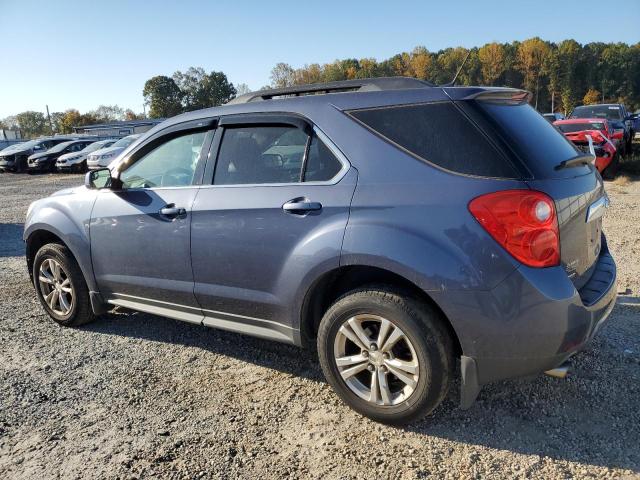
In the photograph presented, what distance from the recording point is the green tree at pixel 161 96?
302 ft

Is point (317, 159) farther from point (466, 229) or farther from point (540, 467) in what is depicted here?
point (540, 467)

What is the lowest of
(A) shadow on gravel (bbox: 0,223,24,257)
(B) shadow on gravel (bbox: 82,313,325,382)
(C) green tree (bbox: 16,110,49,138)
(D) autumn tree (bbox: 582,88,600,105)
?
(B) shadow on gravel (bbox: 82,313,325,382)

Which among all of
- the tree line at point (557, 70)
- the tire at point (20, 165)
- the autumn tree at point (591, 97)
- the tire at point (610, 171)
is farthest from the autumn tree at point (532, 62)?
the tire at point (610, 171)

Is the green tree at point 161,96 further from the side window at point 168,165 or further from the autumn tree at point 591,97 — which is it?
the side window at point 168,165

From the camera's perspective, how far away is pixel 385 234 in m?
2.61

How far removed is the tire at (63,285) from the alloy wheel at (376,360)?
98.0 inches

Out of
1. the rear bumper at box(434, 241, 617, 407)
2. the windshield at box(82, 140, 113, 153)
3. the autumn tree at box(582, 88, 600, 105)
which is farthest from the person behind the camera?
the autumn tree at box(582, 88, 600, 105)

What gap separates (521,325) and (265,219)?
4.89ft

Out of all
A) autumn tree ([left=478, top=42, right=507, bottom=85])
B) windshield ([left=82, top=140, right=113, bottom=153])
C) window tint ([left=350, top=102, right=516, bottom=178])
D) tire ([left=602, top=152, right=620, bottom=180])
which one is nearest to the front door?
window tint ([left=350, top=102, right=516, bottom=178])

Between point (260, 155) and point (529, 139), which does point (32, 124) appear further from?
point (529, 139)

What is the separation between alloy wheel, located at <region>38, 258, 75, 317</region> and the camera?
4.38 m

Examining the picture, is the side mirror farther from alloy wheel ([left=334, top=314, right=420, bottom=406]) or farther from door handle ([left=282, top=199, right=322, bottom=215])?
alloy wheel ([left=334, top=314, right=420, bottom=406])

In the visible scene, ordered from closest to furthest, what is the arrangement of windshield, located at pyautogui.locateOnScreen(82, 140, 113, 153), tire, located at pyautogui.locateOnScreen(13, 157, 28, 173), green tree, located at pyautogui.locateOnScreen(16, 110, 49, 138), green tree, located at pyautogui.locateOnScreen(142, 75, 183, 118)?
windshield, located at pyautogui.locateOnScreen(82, 140, 113, 153)
tire, located at pyautogui.locateOnScreen(13, 157, 28, 173)
green tree, located at pyautogui.locateOnScreen(142, 75, 183, 118)
green tree, located at pyautogui.locateOnScreen(16, 110, 49, 138)

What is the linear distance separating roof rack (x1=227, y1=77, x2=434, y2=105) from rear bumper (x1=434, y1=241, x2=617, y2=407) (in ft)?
3.93
